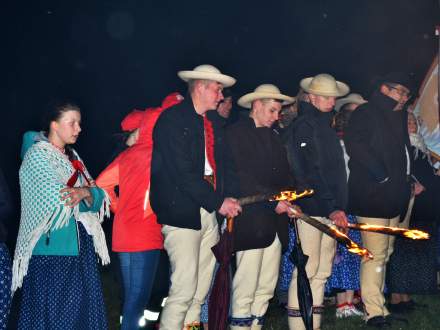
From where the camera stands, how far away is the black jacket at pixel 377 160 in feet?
17.9

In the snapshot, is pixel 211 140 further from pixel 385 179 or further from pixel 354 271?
pixel 354 271

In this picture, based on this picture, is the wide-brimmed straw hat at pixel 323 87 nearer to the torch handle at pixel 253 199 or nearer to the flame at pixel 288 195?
the flame at pixel 288 195

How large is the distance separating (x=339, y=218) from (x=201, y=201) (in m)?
1.30

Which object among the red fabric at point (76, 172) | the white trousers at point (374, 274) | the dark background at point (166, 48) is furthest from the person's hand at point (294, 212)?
the dark background at point (166, 48)

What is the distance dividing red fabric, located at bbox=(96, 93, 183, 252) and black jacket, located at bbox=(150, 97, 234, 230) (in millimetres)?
123

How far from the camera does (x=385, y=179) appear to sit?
17.9ft

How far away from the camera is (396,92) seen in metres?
5.61

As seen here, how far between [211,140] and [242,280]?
0.97 metres

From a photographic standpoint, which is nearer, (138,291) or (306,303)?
(138,291)

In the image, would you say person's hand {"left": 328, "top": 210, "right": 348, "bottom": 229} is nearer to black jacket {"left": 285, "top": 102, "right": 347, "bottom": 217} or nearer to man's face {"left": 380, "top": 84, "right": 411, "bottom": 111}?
black jacket {"left": 285, "top": 102, "right": 347, "bottom": 217}

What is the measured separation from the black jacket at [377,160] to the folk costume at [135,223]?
76.6 inches

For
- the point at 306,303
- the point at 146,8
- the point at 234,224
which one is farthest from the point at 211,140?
the point at 146,8

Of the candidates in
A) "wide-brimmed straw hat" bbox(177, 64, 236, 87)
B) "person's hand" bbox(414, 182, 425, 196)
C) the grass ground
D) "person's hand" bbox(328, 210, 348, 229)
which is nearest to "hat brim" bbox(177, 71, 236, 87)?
"wide-brimmed straw hat" bbox(177, 64, 236, 87)

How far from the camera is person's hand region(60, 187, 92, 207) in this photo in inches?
148
